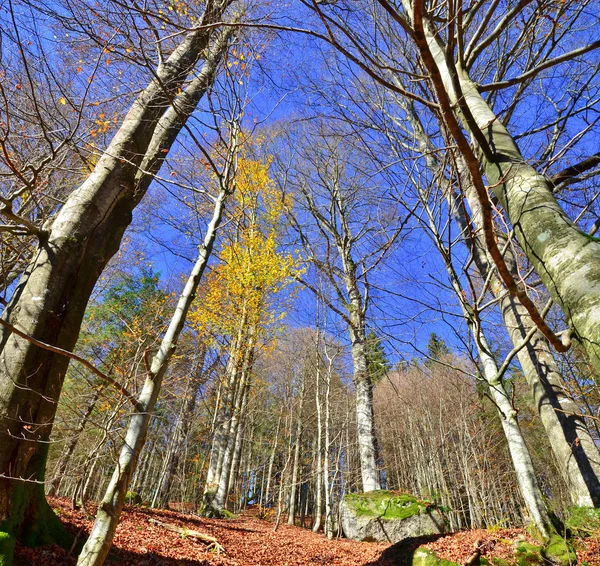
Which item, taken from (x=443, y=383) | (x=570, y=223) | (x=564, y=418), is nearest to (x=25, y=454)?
(x=570, y=223)

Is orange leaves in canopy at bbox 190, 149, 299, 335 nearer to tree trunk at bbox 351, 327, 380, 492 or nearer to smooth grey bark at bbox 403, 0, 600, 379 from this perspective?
tree trunk at bbox 351, 327, 380, 492

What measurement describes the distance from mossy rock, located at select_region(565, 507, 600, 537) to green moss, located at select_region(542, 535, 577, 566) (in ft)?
0.49

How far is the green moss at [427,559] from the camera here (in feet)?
12.4

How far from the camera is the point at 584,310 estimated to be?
1104 mm

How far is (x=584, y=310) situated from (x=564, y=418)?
9.24 feet

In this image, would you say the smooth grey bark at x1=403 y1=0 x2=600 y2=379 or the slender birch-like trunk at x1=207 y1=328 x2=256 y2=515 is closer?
the smooth grey bark at x1=403 y1=0 x2=600 y2=379

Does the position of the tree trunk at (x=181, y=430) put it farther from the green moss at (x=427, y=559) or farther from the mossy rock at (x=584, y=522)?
the mossy rock at (x=584, y=522)

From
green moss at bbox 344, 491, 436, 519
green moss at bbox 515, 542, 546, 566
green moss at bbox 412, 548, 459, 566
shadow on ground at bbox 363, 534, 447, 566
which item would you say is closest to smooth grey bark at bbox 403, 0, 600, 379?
green moss at bbox 515, 542, 546, 566

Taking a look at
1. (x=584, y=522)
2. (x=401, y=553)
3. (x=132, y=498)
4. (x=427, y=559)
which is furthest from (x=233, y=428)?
(x=584, y=522)

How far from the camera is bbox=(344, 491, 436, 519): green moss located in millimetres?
6680

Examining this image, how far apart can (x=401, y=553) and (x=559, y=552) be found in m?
2.34

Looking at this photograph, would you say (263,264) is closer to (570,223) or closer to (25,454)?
(25,454)

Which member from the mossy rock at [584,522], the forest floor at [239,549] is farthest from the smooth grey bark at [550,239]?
the forest floor at [239,549]

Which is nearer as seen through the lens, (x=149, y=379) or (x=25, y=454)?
(x=149, y=379)
